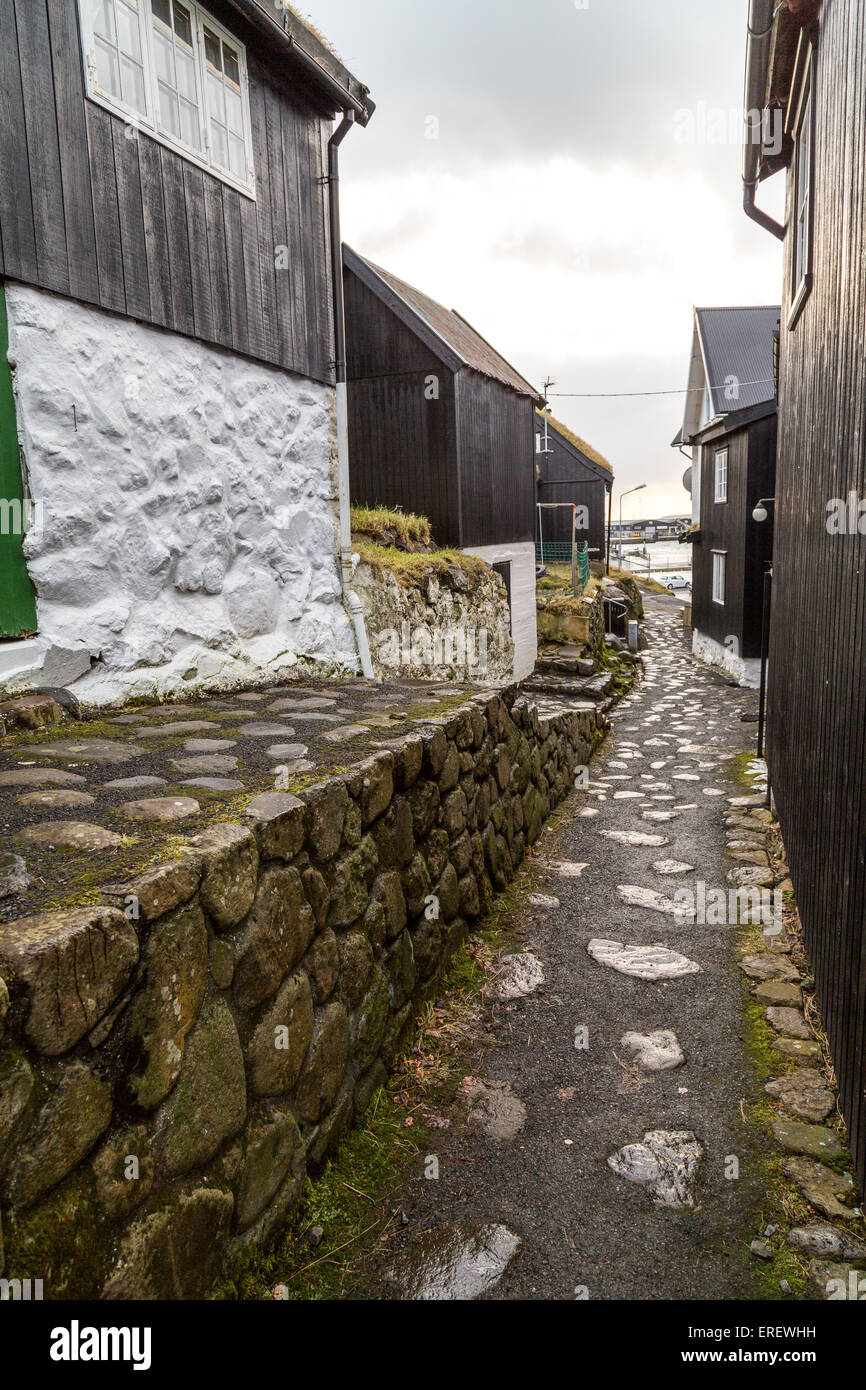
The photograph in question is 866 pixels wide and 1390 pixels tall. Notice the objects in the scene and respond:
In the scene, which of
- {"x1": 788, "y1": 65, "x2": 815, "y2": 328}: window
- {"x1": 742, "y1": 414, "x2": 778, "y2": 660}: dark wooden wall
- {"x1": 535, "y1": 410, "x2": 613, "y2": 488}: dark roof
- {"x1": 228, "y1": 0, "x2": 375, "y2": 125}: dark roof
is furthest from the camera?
{"x1": 535, "y1": 410, "x2": 613, "y2": 488}: dark roof

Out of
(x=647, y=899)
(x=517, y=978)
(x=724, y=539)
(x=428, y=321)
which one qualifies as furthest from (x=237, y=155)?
(x=724, y=539)

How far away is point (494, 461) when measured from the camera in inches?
589

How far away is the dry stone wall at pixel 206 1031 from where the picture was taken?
176cm

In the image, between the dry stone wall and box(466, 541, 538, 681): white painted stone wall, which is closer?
the dry stone wall

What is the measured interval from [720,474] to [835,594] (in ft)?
47.4

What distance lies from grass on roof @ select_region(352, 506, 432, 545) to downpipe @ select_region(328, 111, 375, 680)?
4159mm

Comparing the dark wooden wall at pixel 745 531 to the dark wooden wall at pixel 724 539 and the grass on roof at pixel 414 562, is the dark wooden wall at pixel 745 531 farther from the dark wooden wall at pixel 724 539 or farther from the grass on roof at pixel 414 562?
the grass on roof at pixel 414 562

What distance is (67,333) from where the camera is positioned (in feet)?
14.5

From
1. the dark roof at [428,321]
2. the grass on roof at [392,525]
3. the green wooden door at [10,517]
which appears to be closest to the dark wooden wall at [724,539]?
the dark roof at [428,321]

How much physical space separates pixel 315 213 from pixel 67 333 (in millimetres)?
3186

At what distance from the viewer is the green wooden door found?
4133 mm

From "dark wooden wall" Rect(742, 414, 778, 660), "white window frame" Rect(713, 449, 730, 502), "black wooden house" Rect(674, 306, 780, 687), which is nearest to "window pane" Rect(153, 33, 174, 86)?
"black wooden house" Rect(674, 306, 780, 687)

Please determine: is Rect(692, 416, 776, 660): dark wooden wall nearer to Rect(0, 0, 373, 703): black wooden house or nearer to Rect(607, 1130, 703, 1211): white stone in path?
Rect(0, 0, 373, 703): black wooden house
